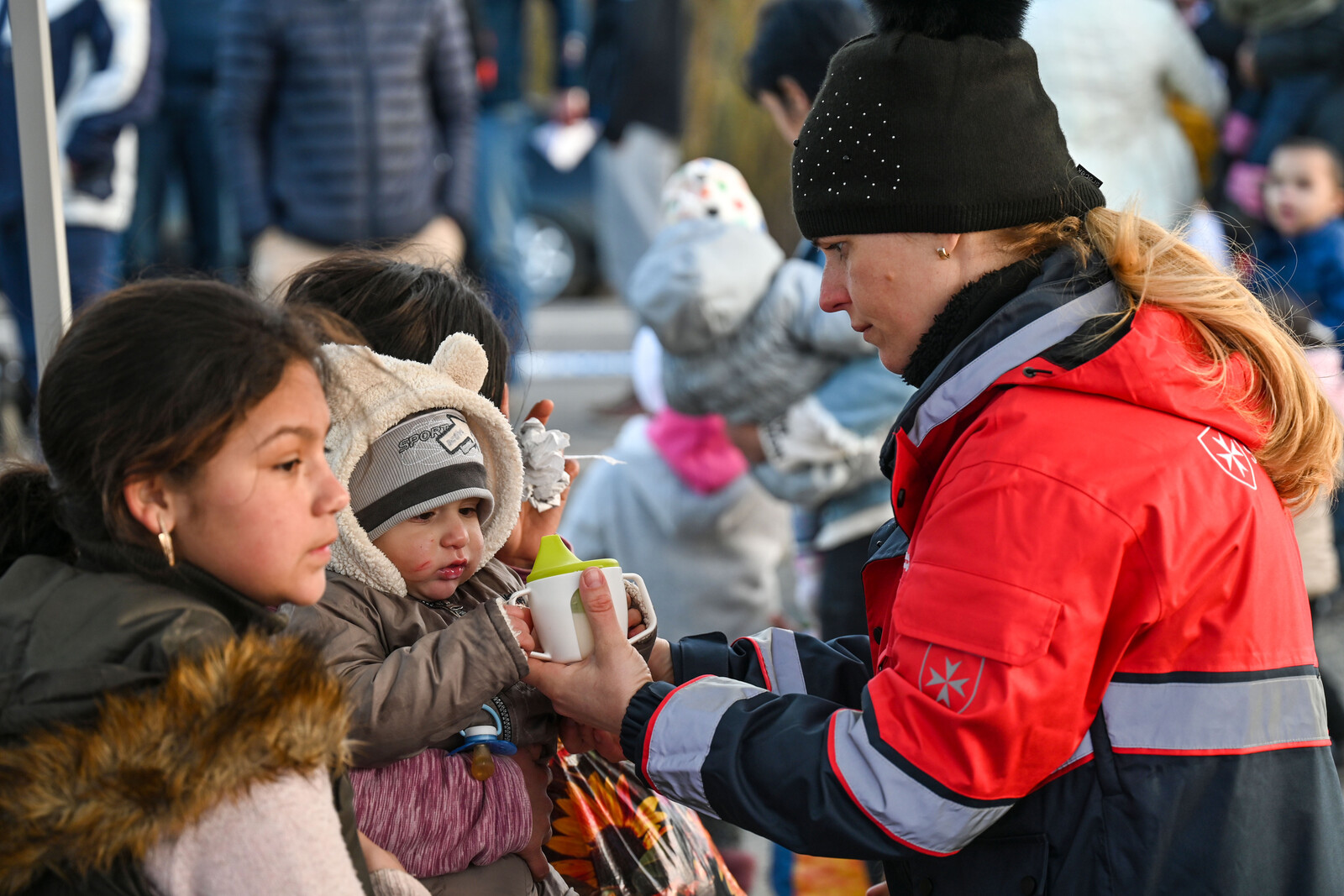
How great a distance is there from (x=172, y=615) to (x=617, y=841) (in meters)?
0.80

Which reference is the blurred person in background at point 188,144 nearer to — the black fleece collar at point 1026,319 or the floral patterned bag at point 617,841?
the floral patterned bag at point 617,841

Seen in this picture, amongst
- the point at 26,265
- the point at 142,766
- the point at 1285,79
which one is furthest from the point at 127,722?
the point at 1285,79

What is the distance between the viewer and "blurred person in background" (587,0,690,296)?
696 centimetres

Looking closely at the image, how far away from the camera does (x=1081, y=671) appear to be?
4.78ft

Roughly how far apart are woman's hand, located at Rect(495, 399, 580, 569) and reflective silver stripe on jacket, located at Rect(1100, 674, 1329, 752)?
906mm

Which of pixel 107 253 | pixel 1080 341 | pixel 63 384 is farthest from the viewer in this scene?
pixel 107 253

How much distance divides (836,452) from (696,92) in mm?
7275

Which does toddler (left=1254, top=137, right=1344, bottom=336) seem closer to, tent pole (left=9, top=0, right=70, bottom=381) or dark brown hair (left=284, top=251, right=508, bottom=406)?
dark brown hair (left=284, top=251, right=508, bottom=406)

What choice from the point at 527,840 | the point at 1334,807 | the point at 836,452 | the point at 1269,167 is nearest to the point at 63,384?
the point at 527,840

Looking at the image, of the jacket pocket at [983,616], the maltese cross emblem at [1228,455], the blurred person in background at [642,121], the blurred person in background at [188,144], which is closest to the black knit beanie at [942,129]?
the maltese cross emblem at [1228,455]

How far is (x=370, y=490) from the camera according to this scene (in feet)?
5.57

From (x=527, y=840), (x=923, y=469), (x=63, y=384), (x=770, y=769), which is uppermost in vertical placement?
(x=63, y=384)

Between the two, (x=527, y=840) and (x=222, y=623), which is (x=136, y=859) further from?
(x=527, y=840)

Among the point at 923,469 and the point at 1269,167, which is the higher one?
the point at 923,469
